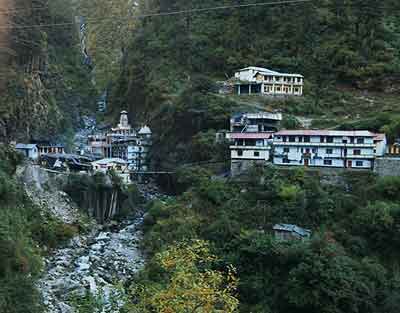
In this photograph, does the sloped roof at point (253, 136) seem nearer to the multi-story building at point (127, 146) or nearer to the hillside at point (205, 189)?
the hillside at point (205, 189)

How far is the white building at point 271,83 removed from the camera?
99.2 ft

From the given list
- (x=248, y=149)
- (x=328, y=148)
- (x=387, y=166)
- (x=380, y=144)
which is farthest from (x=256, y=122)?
(x=387, y=166)

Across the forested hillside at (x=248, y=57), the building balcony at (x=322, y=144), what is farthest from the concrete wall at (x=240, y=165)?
the forested hillside at (x=248, y=57)

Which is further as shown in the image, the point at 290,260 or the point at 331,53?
the point at 331,53

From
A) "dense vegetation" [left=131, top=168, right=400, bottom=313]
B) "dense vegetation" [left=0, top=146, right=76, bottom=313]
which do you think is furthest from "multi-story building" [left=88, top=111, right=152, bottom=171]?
"dense vegetation" [left=0, top=146, right=76, bottom=313]

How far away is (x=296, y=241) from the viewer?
15609mm

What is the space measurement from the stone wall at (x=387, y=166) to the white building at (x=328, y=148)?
18.9 inches

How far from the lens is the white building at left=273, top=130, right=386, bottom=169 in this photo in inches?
804

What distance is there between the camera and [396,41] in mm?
31953

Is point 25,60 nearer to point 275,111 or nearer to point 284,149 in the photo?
point 275,111

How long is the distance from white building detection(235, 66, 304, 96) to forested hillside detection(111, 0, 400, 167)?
4.57 feet

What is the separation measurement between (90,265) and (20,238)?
313 centimetres

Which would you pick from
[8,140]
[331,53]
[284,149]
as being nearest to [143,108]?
[8,140]

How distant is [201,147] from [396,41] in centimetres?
1894
